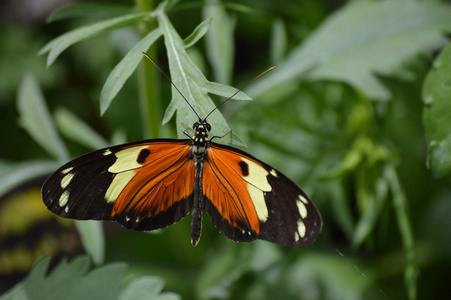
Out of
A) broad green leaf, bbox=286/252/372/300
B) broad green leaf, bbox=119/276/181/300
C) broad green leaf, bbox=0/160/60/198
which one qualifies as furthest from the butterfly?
broad green leaf, bbox=286/252/372/300

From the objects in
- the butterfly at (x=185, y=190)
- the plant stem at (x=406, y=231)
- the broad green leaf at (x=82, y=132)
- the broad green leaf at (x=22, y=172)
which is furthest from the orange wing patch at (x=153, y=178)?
the plant stem at (x=406, y=231)

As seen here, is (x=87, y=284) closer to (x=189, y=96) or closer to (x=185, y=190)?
(x=185, y=190)

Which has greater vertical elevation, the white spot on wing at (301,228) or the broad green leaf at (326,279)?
the white spot on wing at (301,228)

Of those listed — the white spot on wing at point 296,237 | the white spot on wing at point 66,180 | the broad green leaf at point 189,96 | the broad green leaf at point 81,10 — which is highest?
the broad green leaf at point 81,10

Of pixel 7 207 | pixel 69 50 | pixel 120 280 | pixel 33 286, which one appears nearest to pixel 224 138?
pixel 120 280

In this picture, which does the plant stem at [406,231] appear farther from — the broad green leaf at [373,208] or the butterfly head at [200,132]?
the butterfly head at [200,132]

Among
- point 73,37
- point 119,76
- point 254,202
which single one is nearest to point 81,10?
point 73,37

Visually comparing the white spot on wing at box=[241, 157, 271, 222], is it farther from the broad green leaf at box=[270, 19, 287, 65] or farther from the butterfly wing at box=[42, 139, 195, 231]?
the broad green leaf at box=[270, 19, 287, 65]
